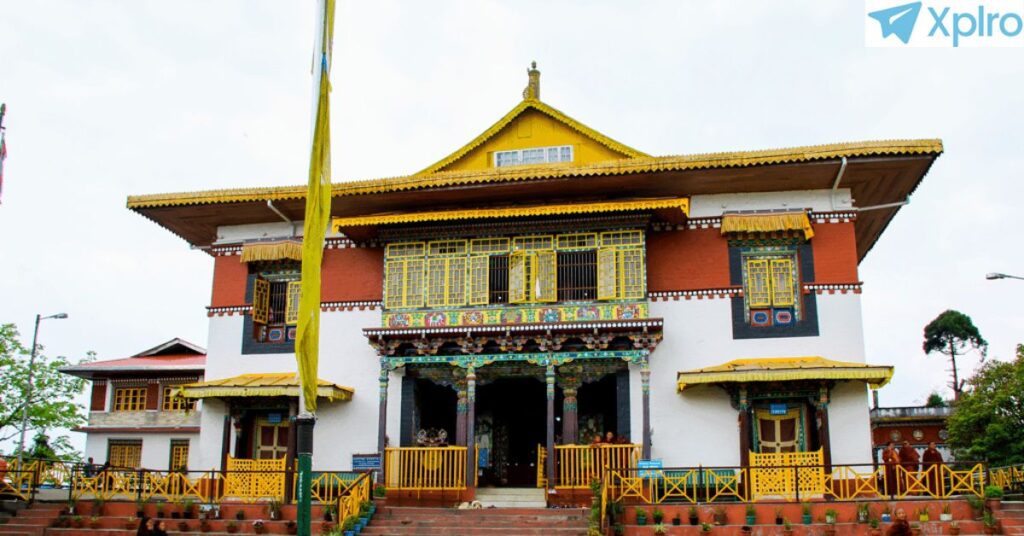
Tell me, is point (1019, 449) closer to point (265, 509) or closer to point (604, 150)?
point (604, 150)

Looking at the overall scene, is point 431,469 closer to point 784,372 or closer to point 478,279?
point 478,279

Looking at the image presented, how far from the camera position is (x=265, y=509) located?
70.7 ft

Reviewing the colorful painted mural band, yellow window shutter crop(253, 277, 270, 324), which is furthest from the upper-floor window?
yellow window shutter crop(253, 277, 270, 324)

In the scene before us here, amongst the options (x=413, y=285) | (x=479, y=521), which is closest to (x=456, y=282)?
(x=413, y=285)

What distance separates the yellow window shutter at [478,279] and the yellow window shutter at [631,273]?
10.8 feet

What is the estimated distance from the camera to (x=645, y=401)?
23500 mm

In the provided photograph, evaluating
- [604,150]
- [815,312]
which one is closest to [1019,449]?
[815,312]

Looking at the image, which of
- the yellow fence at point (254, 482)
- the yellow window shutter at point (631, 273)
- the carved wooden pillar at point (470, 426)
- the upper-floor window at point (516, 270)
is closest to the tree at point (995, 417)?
the yellow window shutter at point (631, 273)

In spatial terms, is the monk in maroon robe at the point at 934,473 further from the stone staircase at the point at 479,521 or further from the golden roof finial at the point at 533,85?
the golden roof finial at the point at 533,85

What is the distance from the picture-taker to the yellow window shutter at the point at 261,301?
2667 centimetres

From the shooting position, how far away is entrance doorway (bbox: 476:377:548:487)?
2697cm

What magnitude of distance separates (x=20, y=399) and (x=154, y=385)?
32.4 ft

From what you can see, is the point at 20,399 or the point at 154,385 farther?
the point at 20,399

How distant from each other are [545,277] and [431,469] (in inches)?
209
